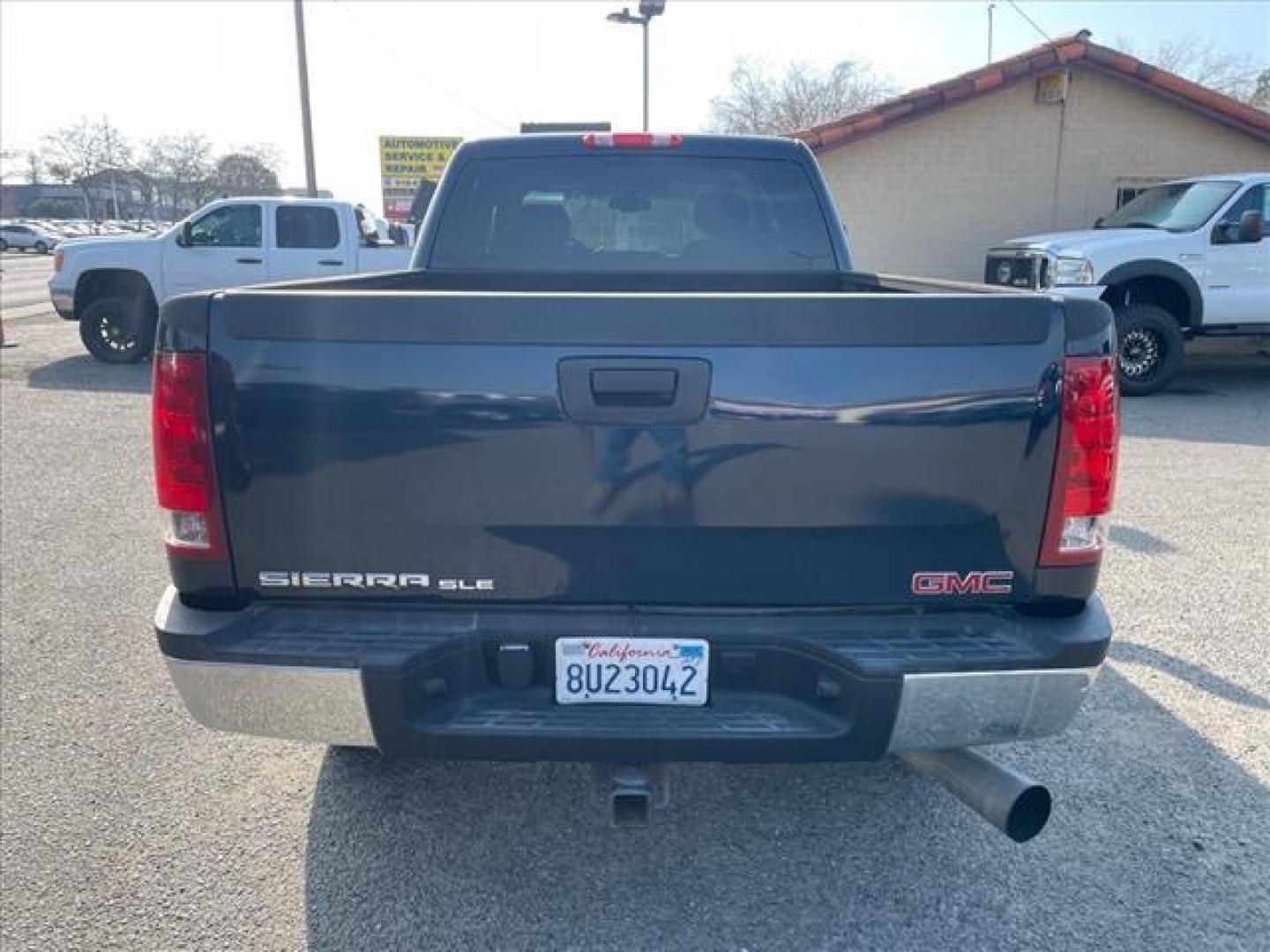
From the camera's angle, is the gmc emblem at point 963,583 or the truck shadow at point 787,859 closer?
the gmc emblem at point 963,583

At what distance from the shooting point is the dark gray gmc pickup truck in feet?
6.78

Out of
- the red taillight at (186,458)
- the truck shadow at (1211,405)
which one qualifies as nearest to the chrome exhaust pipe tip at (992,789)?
the red taillight at (186,458)

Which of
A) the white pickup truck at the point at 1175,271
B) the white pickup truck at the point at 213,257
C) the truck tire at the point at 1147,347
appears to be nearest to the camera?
the white pickup truck at the point at 1175,271

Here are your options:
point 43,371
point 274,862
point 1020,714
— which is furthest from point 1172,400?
point 43,371

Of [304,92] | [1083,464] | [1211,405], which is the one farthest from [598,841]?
[304,92]

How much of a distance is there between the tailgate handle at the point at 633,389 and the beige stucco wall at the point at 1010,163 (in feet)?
39.6

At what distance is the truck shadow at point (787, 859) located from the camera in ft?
8.04

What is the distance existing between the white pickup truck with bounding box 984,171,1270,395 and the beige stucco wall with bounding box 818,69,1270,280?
8.76 ft

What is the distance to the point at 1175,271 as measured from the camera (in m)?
10.3

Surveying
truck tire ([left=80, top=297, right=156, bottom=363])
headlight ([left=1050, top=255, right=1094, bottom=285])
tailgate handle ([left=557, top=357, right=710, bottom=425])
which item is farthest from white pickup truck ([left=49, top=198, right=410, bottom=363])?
tailgate handle ([left=557, top=357, right=710, bottom=425])

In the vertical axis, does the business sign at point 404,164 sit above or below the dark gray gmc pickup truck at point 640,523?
above

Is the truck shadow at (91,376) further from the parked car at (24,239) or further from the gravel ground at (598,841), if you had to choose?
the parked car at (24,239)

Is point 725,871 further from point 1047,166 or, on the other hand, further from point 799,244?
point 1047,166

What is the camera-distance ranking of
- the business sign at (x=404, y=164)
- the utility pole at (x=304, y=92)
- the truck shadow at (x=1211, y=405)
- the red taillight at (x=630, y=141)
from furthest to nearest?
the business sign at (x=404, y=164) < the utility pole at (x=304, y=92) < the truck shadow at (x=1211, y=405) < the red taillight at (x=630, y=141)
